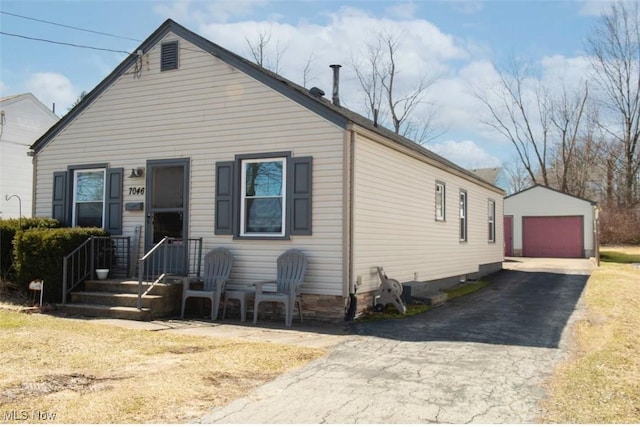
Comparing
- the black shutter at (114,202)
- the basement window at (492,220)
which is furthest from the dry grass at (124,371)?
the basement window at (492,220)

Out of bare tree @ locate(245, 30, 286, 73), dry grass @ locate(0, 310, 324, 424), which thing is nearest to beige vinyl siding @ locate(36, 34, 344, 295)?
dry grass @ locate(0, 310, 324, 424)

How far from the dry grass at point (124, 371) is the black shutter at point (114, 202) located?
3.23 metres

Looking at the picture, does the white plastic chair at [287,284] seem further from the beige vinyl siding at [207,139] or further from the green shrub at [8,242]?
the green shrub at [8,242]

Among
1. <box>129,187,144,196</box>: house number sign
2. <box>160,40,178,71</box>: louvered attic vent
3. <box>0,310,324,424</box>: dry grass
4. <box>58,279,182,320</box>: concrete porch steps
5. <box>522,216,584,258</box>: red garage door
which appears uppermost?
<box>160,40,178,71</box>: louvered attic vent

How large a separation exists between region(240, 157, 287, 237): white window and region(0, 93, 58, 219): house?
50.8 feet

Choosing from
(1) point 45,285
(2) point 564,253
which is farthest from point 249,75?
(2) point 564,253

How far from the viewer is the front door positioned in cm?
1042

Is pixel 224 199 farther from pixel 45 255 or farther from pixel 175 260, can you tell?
pixel 45 255

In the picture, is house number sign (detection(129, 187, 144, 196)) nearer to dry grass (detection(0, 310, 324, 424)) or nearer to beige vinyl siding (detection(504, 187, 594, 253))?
dry grass (detection(0, 310, 324, 424))

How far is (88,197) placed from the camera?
38.1ft

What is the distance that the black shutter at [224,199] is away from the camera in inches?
388

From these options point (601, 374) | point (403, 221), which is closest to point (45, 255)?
point (403, 221)

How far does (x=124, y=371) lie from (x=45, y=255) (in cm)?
510

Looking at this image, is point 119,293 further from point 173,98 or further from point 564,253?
point 564,253
